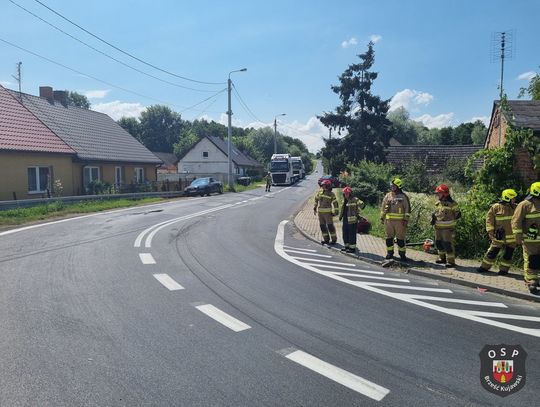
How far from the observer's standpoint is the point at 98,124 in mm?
34469

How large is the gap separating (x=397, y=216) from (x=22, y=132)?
2135cm

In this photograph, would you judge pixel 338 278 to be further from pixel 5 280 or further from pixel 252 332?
pixel 5 280

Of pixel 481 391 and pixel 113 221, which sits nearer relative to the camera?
pixel 481 391

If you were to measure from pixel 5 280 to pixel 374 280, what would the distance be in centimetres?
638

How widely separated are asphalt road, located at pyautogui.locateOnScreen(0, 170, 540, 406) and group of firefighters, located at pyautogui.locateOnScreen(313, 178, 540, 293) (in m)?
0.90

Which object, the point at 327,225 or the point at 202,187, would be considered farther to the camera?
the point at 202,187

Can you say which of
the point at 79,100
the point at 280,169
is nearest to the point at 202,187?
the point at 280,169

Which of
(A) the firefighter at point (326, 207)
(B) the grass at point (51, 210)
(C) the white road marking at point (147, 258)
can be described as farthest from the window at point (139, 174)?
(C) the white road marking at point (147, 258)

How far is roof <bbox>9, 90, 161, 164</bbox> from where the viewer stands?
27.9 m

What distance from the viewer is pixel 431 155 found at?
32031 mm

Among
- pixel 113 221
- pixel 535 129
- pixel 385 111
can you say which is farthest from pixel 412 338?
pixel 385 111

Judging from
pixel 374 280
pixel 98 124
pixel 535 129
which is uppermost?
pixel 98 124

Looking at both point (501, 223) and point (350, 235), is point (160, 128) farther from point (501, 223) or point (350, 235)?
point (501, 223)

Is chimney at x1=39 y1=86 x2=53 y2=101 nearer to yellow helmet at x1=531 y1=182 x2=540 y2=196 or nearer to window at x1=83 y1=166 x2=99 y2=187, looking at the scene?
window at x1=83 y1=166 x2=99 y2=187
